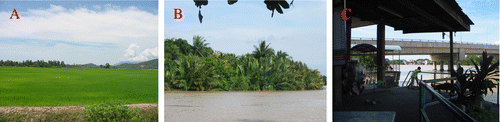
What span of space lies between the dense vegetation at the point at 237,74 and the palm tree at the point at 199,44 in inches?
19.1

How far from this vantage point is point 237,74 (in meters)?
5.11

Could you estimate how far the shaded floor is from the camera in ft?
5.87

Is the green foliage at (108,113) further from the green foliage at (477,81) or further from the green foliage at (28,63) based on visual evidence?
the green foliage at (477,81)

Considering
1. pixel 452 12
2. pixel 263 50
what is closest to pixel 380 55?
pixel 452 12

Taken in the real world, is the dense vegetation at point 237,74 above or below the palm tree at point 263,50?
below

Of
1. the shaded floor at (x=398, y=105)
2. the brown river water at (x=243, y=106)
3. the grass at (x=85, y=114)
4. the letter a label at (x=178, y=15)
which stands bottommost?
the brown river water at (x=243, y=106)

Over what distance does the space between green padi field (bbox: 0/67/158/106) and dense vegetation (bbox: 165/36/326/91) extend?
522 mm

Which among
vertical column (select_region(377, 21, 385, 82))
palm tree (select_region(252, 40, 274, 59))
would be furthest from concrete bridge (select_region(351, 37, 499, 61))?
palm tree (select_region(252, 40, 274, 59))

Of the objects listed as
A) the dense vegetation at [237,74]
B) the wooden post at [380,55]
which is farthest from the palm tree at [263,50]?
the wooden post at [380,55]

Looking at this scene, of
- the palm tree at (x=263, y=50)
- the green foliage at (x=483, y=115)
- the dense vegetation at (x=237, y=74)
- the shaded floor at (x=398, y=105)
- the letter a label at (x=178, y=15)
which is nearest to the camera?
the letter a label at (x=178, y=15)

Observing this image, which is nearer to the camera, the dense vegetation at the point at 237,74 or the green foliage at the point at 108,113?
the green foliage at the point at 108,113

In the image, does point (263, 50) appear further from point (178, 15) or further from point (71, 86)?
point (178, 15)

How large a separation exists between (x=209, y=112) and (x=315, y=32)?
11.3 ft

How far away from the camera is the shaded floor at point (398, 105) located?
1.79 metres
